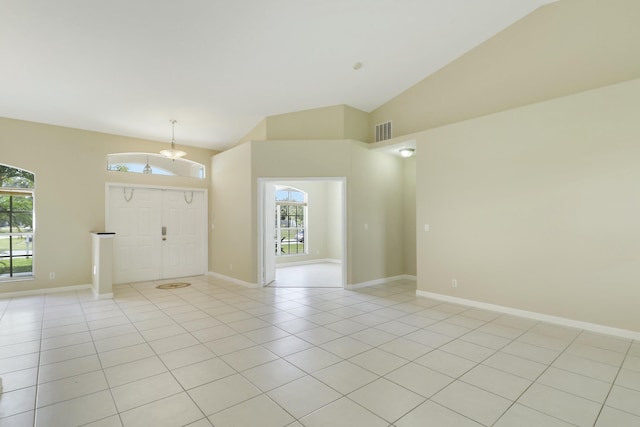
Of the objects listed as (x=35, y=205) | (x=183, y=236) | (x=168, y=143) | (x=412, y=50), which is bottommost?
(x=183, y=236)

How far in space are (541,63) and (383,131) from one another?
2786 mm

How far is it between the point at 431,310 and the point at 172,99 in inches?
209

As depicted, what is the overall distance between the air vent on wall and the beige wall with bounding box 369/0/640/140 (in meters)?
0.74

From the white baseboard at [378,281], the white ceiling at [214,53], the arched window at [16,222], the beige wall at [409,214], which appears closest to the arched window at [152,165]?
the white ceiling at [214,53]

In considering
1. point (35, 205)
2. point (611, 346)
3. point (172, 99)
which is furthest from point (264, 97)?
point (611, 346)

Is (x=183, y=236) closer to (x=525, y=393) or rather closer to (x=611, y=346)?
(x=525, y=393)

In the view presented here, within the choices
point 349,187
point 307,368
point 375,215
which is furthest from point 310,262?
point 307,368

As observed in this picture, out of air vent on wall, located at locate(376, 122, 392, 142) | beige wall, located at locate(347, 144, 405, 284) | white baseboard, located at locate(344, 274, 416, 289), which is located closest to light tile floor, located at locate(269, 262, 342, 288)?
white baseboard, located at locate(344, 274, 416, 289)

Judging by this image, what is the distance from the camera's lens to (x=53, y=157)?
19.0 ft

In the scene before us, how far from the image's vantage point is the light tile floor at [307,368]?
222 centimetres

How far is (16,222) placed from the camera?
18.5ft

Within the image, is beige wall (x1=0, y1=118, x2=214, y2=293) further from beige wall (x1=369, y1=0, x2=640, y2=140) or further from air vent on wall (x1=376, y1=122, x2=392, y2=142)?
→ beige wall (x1=369, y1=0, x2=640, y2=140)

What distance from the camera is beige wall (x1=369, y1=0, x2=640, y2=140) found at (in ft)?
12.8

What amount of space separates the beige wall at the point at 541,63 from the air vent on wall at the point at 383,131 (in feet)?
2.42
